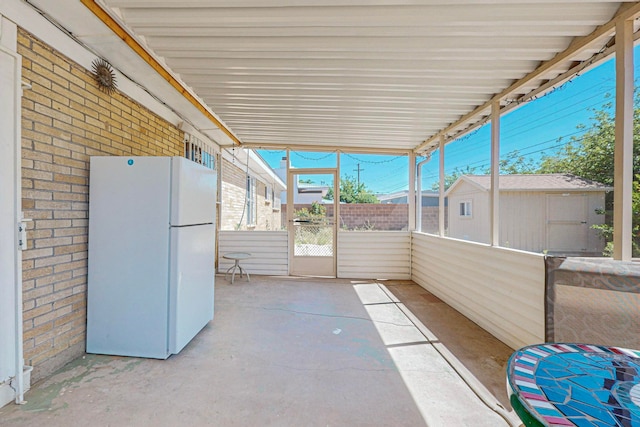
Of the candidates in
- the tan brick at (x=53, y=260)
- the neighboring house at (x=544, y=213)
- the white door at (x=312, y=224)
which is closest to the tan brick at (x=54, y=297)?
the tan brick at (x=53, y=260)

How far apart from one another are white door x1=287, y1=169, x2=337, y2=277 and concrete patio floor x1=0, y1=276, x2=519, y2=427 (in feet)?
7.15

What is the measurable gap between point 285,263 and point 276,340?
2.86 m

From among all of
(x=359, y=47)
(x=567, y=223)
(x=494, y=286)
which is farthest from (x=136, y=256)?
(x=567, y=223)

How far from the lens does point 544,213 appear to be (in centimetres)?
307

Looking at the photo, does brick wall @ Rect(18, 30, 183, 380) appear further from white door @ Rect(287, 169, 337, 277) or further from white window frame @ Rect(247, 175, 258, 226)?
white window frame @ Rect(247, 175, 258, 226)

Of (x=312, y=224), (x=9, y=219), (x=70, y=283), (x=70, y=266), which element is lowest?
(x=70, y=283)

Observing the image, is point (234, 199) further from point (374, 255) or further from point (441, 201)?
point (441, 201)

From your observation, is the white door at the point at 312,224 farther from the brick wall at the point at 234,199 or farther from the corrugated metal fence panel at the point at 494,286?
the corrugated metal fence panel at the point at 494,286

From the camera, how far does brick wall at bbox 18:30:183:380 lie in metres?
2.04

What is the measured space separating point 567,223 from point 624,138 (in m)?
1.11

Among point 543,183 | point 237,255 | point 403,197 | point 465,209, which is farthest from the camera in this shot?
point 403,197

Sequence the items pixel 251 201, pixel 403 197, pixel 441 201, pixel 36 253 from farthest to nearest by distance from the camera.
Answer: pixel 251 201
pixel 403 197
pixel 441 201
pixel 36 253

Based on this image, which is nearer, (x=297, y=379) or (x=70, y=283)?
(x=297, y=379)

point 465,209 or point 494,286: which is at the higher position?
point 465,209
